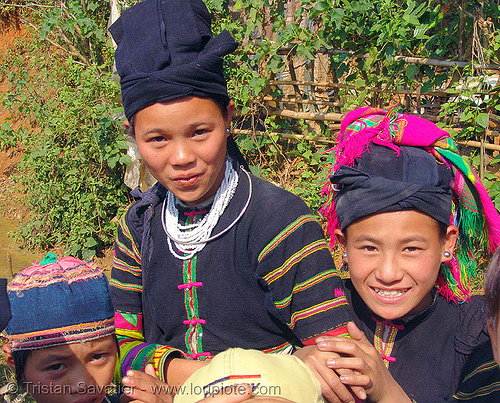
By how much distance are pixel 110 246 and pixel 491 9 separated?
4276 mm

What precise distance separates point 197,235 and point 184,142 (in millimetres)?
424

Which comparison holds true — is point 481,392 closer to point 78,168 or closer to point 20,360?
point 20,360

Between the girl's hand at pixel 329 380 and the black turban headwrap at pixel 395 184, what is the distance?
0.62 meters

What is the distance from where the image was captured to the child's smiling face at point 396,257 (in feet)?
6.71

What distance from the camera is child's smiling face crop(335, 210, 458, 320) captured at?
204 cm

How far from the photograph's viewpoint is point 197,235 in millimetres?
2158

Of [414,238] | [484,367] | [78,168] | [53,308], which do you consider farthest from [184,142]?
[78,168]

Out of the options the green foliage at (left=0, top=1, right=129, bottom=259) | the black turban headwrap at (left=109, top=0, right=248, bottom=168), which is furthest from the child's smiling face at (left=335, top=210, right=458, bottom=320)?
the green foliage at (left=0, top=1, right=129, bottom=259)

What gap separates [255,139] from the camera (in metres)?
5.18

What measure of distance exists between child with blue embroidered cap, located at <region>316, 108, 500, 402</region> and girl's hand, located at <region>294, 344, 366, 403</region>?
29cm

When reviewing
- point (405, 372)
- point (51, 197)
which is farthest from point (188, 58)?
point (51, 197)

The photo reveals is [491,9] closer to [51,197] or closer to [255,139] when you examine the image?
[255,139]

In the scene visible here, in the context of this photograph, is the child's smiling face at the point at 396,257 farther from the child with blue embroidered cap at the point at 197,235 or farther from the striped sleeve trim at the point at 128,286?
the striped sleeve trim at the point at 128,286

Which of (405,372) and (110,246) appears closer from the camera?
(405,372)
